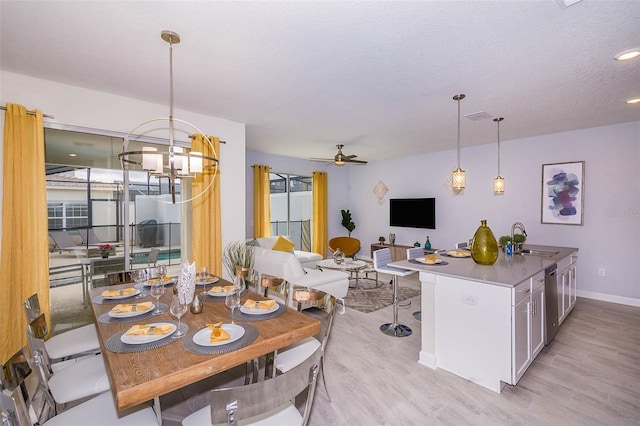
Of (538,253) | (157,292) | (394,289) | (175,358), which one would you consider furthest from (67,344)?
(538,253)

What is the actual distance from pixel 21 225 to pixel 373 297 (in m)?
4.39

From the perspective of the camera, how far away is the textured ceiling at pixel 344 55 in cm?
193

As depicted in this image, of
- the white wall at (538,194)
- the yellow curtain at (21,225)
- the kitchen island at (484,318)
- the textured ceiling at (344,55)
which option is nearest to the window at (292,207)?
the white wall at (538,194)

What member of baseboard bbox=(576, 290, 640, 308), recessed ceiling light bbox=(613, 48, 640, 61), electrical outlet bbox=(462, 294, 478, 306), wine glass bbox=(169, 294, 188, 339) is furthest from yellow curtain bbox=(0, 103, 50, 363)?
baseboard bbox=(576, 290, 640, 308)

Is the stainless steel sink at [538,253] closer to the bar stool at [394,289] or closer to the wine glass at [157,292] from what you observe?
the bar stool at [394,289]

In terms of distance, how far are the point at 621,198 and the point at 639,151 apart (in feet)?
2.29

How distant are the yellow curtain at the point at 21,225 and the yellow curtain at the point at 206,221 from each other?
1.47 metres

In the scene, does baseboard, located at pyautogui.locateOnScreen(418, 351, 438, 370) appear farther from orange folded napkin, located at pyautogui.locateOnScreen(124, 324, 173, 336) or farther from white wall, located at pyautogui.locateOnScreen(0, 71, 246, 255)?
white wall, located at pyautogui.locateOnScreen(0, 71, 246, 255)

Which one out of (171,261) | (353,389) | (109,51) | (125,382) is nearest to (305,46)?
(109,51)

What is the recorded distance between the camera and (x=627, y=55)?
8.09 ft

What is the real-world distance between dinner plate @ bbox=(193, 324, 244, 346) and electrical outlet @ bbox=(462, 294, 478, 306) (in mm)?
1856

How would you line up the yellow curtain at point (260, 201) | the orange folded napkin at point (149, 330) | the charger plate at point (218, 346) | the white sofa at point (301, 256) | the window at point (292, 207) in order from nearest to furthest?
the charger plate at point (218, 346), the orange folded napkin at point (149, 330), the white sofa at point (301, 256), the yellow curtain at point (260, 201), the window at point (292, 207)

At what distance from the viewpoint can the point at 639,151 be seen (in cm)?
425

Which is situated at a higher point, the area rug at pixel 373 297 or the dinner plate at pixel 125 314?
the dinner plate at pixel 125 314
